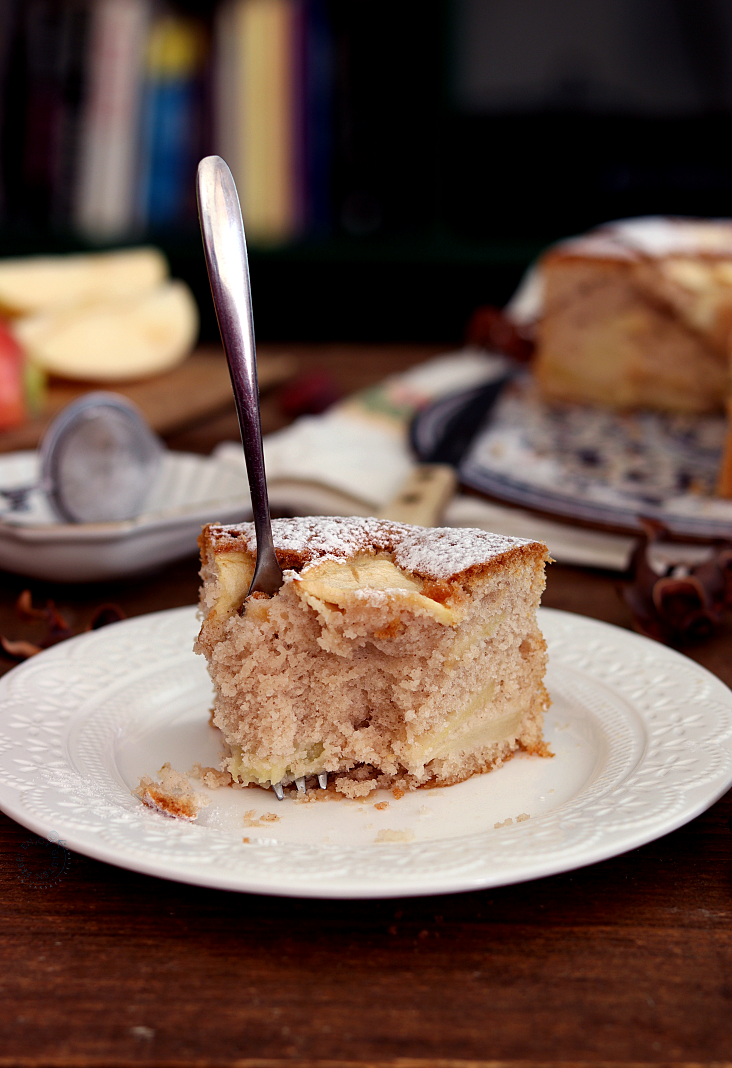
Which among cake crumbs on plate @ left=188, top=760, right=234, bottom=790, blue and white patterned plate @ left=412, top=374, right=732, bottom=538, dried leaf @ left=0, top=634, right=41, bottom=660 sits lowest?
blue and white patterned plate @ left=412, top=374, right=732, bottom=538

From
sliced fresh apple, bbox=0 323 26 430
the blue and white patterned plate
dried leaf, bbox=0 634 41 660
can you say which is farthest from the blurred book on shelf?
dried leaf, bbox=0 634 41 660

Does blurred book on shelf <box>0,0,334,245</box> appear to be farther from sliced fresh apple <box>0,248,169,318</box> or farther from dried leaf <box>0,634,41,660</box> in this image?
dried leaf <box>0,634,41,660</box>

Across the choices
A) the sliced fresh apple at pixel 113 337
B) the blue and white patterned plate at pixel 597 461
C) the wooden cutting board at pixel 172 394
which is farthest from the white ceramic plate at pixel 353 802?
the sliced fresh apple at pixel 113 337

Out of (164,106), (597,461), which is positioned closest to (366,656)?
(597,461)

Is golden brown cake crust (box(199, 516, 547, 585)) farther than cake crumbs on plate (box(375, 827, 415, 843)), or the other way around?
golden brown cake crust (box(199, 516, 547, 585))

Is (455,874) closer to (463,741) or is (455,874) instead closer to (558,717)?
(463,741)

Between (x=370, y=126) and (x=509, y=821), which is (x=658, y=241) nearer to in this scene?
(x=370, y=126)
